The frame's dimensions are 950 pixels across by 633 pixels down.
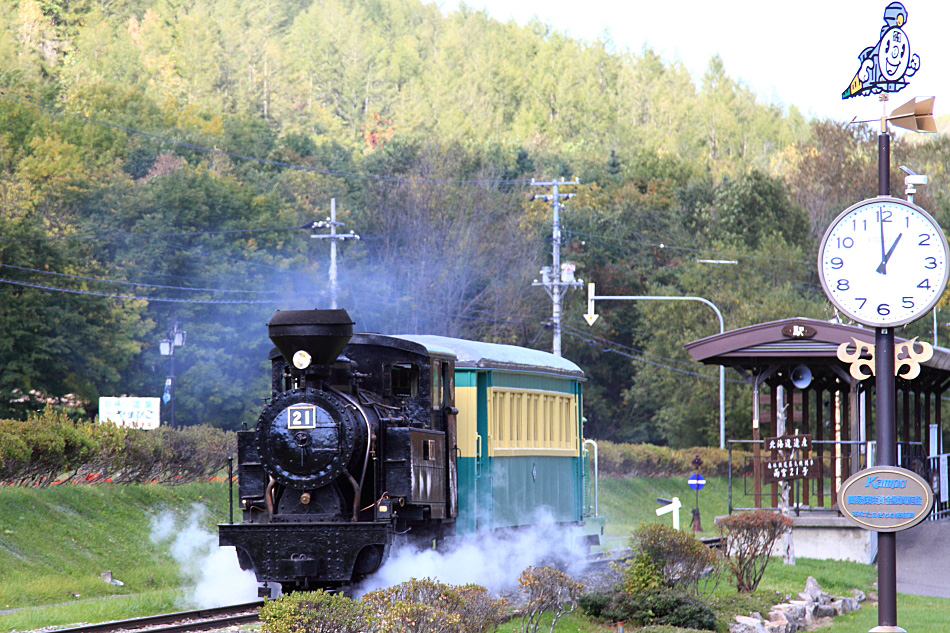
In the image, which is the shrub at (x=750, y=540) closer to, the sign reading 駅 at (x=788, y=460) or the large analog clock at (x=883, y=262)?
the sign reading 駅 at (x=788, y=460)

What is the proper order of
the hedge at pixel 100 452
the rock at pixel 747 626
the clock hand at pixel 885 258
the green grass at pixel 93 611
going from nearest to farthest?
the clock hand at pixel 885 258 → the rock at pixel 747 626 → the green grass at pixel 93 611 → the hedge at pixel 100 452

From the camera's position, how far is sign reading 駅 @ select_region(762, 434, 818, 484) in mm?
22984

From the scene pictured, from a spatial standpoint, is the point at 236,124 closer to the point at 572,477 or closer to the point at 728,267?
the point at 728,267

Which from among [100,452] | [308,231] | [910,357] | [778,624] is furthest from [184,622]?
[308,231]

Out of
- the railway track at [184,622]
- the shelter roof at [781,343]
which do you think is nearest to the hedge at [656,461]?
the shelter roof at [781,343]

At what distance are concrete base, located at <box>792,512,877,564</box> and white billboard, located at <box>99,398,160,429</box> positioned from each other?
48.0ft

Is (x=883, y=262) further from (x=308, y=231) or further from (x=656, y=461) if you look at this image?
(x=308, y=231)

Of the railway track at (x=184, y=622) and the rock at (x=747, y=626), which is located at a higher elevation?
the railway track at (x=184, y=622)

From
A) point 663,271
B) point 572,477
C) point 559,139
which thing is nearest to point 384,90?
point 559,139

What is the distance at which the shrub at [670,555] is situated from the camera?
15.2m

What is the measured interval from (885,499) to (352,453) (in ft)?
19.9

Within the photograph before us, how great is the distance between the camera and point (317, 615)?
9.34m

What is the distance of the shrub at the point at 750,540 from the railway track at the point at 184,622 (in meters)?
6.66

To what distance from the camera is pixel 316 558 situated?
1361 centimetres
